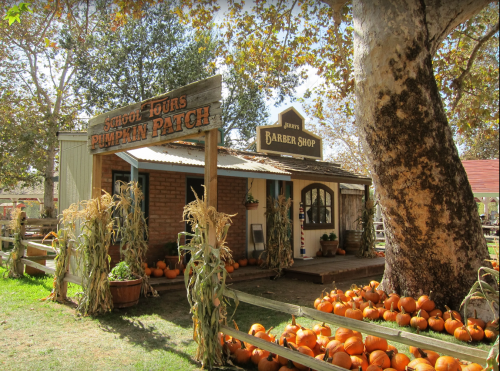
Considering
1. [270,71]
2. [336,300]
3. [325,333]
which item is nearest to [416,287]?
[336,300]

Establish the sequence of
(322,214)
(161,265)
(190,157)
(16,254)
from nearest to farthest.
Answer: (161,265)
(190,157)
(16,254)
(322,214)

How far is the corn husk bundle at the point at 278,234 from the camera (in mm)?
8875

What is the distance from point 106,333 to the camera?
4906 millimetres

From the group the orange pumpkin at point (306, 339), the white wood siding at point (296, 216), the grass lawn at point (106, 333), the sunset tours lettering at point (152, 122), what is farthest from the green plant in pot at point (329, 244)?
the orange pumpkin at point (306, 339)

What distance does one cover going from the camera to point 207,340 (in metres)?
3.81

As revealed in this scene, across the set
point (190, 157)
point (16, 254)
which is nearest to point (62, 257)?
point (16, 254)

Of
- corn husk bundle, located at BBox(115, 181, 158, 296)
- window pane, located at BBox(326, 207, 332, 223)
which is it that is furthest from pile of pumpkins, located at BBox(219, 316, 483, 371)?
window pane, located at BBox(326, 207, 332, 223)

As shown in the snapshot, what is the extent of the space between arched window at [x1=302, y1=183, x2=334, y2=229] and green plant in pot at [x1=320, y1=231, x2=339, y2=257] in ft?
1.49

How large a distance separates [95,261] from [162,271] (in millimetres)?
2587

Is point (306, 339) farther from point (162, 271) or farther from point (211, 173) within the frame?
point (162, 271)

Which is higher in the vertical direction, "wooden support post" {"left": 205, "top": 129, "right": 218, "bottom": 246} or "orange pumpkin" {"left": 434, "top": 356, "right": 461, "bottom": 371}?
"wooden support post" {"left": 205, "top": 129, "right": 218, "bottom": 246}

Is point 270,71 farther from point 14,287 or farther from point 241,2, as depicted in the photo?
point 14,287

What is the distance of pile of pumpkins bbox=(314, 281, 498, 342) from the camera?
433cm

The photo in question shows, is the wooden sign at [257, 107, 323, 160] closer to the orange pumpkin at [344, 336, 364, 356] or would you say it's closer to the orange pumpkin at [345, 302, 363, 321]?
the orange pumpkin at [345, 302, 363, 321]
